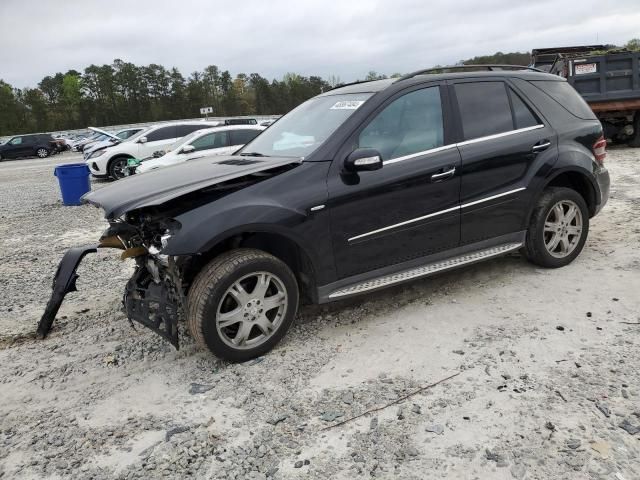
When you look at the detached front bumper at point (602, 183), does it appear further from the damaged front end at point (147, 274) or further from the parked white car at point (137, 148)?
the parked white car at point (137, 148)

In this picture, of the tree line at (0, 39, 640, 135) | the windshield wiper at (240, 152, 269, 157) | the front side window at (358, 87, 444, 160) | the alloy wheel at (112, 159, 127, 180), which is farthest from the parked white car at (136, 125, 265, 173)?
the tree line at (0, 39, 640, 135)

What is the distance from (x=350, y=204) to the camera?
3.62 meters

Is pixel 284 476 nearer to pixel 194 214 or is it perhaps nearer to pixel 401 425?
pixel 401 425

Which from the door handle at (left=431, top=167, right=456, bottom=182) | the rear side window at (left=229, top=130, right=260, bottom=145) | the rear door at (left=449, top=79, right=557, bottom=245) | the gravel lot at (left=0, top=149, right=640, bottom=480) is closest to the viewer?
the gravel lot at (left=0, top=149, right=640, bottom=480)

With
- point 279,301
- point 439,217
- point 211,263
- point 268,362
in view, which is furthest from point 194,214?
point 439,217

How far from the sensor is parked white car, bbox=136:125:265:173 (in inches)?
463

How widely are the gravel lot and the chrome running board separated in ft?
1.12

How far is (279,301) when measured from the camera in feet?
11.6

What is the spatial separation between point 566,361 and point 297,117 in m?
2.89

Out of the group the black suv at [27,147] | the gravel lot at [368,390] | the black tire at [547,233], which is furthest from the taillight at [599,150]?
the black suv at [27,147]

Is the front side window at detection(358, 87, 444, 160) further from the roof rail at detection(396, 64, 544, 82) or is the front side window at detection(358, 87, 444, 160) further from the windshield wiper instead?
the windshield wiper

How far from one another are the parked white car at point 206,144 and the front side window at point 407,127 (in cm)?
802

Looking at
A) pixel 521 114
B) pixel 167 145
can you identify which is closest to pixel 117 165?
pixel 167 145

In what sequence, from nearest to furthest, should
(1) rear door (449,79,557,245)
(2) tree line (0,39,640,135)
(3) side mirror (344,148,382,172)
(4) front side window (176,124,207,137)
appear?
(3) side mirror (344,148,382,172)
(1) rear door (449,79,557,245)
(4) front side window (176,124,207,137)
(2) tree line (0,39,640,135)
